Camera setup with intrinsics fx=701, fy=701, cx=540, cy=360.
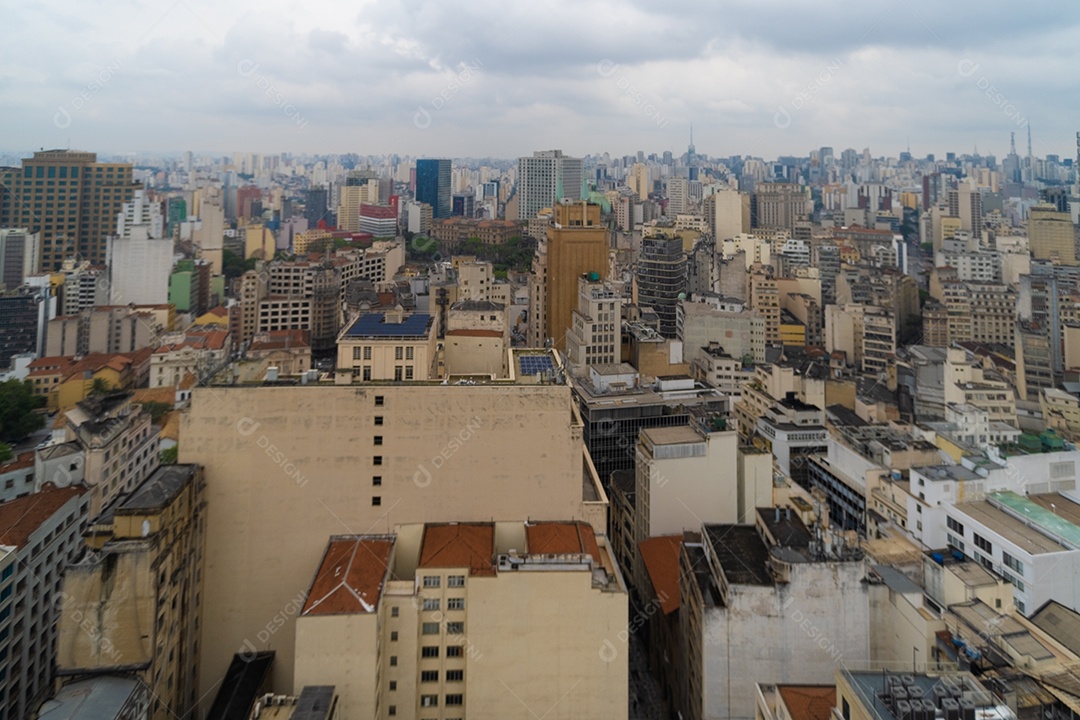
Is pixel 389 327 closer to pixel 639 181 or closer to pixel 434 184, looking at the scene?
pixel 434 184

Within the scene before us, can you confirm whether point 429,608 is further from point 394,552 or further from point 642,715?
point 642,715

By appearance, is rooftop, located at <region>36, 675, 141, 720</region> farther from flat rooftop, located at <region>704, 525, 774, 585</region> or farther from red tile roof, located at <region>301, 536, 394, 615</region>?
flat rooftop, located at <region>704, 525, 774, 585</region>

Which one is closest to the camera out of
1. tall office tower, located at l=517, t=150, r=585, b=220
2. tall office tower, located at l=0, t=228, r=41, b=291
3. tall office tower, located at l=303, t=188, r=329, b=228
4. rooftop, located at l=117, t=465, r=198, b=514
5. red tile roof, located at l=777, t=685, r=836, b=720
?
red tile roof, located at l=777, t=685, r=836, b=720

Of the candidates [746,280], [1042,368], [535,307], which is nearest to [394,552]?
[535,307]

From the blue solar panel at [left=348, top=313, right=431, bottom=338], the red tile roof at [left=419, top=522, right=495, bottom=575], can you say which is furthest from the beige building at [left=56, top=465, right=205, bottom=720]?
the blue solar panel at [left=348, top=313, right=431, bottom=338]

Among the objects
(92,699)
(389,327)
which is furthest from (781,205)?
(92,699)

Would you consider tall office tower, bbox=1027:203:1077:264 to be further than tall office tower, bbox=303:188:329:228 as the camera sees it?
No
